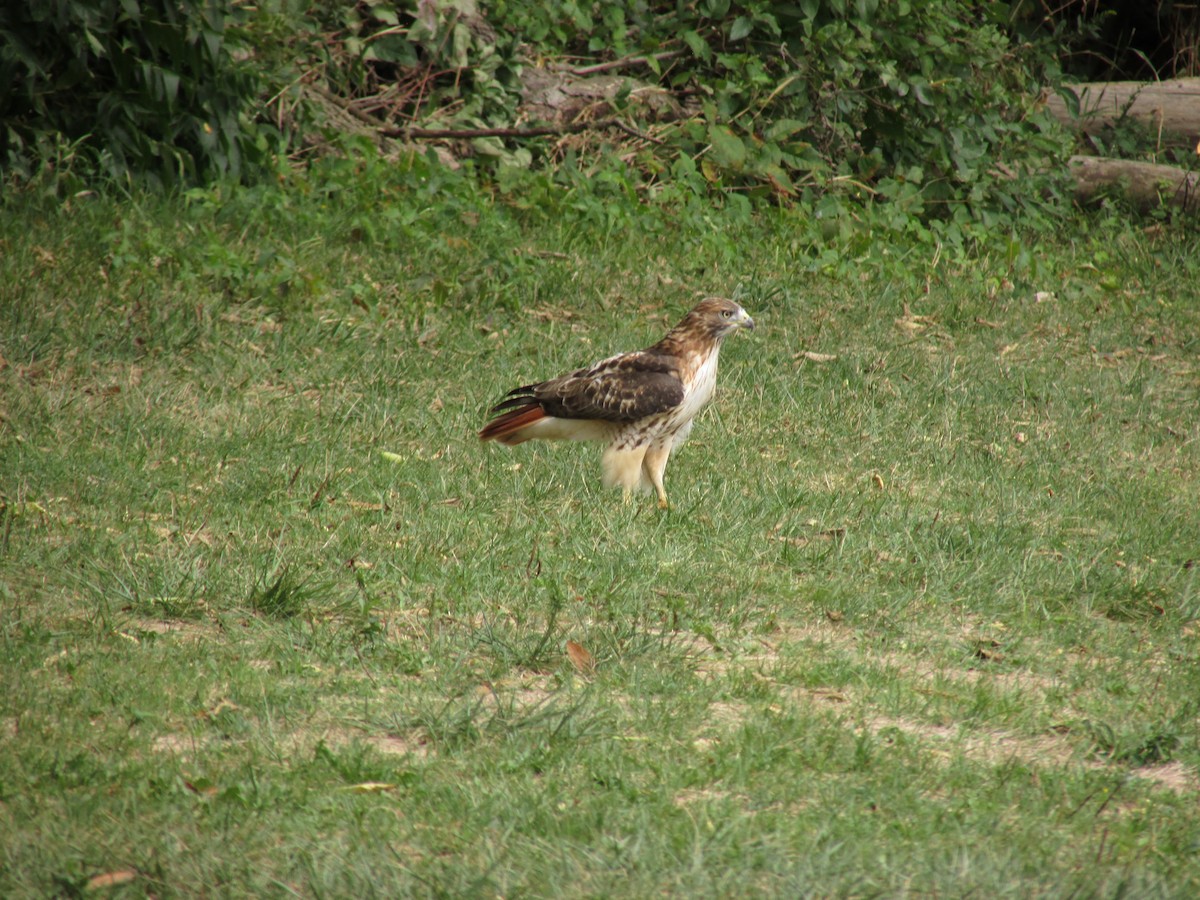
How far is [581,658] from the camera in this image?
449 cm

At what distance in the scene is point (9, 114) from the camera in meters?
8.77

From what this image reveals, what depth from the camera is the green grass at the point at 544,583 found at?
3443 millimetres

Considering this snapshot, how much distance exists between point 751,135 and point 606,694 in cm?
779

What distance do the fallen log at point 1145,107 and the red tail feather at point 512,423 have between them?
848cm

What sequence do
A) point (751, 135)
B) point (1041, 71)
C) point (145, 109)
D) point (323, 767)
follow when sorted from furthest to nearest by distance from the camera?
point (1041, 71), point (751, 135), point (145, 109), point (323, 767)

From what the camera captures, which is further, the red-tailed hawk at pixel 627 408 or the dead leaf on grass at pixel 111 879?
the red-tailed hawk at pixel 627 408

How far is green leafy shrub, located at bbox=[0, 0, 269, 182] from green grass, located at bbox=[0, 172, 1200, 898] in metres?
0.46

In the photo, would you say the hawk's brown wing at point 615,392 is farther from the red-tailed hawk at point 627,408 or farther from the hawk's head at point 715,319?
the hawk's head at point 715,319

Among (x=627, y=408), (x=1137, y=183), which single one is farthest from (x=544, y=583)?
(x=1137, y=183)

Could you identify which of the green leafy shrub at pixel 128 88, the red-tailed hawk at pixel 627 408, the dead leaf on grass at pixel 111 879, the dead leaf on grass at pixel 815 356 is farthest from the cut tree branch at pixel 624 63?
the dead leaf on grass at pixel 111 879

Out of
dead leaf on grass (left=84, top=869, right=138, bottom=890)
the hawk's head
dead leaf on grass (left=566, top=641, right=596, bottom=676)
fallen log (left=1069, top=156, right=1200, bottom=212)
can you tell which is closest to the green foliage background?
fallen log (left=1069, top=156, right=1200, bottom=212)

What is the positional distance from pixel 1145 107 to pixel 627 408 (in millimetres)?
9252

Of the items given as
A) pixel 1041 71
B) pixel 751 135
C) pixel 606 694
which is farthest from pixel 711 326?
pixel 1041 71

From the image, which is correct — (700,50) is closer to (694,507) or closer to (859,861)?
(694,507)
